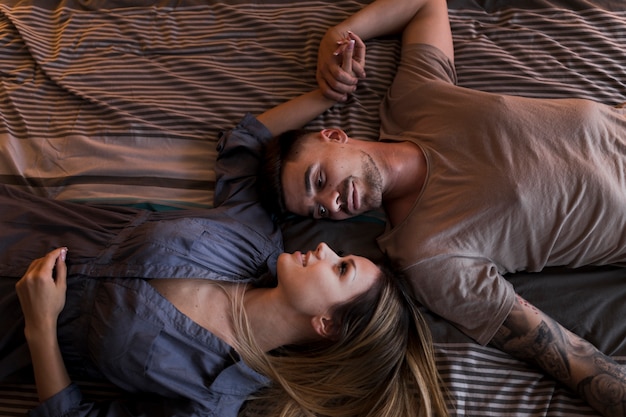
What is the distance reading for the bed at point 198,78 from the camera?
5.31 ft

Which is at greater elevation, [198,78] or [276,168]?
[198,78]

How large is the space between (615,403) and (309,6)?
1535 millimetres

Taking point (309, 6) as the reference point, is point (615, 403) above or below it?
below

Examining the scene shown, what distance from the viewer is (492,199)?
54.4 inches

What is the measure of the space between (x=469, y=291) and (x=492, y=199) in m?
0.26

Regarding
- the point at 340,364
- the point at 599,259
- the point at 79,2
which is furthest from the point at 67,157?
the point at 599,259

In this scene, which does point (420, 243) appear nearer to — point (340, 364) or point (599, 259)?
point (340, 364)

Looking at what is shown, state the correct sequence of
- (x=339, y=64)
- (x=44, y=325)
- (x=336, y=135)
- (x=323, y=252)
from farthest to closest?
1. (x=339, y=64)
2. (x=336, y=135)
3. (x=323, y=252)
4. (x=44, y=325)

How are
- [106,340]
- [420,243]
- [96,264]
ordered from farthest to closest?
1. [420,243]
2. [96,264]
3. [106,340]

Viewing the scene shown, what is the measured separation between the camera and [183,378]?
47.7 inches

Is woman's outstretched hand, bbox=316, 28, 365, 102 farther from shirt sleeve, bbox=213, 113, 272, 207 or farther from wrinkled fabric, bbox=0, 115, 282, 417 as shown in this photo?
wrinkled fabric, bbox=0, 115, 282, 417

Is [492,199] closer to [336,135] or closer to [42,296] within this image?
[336,135]

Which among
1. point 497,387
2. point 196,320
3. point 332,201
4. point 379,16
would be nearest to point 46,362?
point 196,320

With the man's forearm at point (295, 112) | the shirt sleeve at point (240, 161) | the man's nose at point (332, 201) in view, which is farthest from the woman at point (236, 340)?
the man's forearm at point (295, 112)
